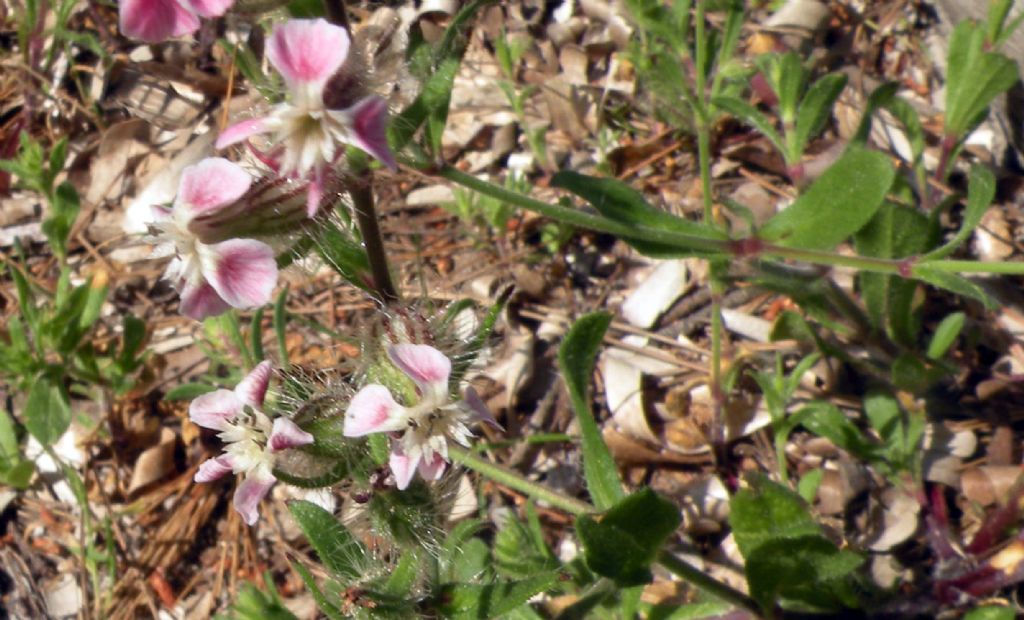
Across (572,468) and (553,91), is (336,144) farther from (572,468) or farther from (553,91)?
(553,91)

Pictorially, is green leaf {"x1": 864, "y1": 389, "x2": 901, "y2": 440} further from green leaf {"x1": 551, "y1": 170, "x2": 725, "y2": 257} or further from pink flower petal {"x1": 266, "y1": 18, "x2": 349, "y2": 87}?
pink flower petal {"x1": 266, "y1": 18, "x2": 349, "y2": 87}

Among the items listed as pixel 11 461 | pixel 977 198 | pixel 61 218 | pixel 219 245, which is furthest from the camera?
pixel 61 218

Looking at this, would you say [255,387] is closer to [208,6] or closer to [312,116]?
[312,116]

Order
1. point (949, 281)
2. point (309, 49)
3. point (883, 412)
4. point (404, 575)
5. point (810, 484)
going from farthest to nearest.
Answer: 1. point (883, 412)
2. point (810, 484)
3. point (949, 281)
4. point (404, 575)
5. point (309, 49)

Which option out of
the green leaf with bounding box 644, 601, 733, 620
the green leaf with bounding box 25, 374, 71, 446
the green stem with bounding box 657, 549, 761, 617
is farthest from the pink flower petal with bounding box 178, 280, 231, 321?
the green leaf with bounding box 25, 374, 71, 446

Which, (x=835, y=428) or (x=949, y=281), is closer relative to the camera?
(x=949, y=281)

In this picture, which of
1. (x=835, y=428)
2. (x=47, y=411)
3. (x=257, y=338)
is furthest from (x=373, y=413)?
(x=47, y=411)
